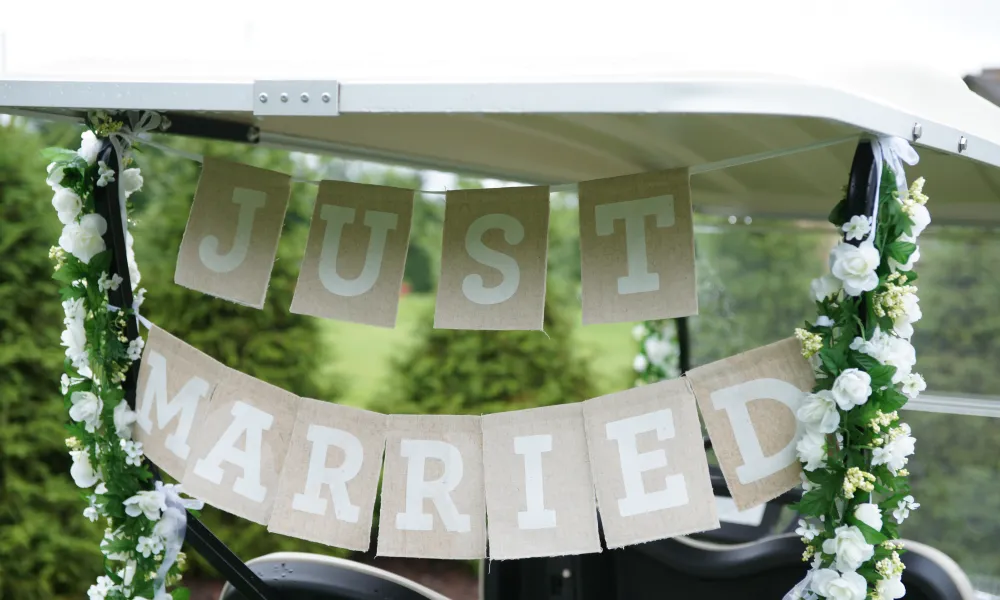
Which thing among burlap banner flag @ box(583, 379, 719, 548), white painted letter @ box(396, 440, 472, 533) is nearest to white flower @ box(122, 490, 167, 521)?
white painted letter @ box(396, 440, 472, 533)

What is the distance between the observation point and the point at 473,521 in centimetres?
154

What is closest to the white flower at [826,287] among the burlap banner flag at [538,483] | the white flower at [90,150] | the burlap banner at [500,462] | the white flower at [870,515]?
the burlap banner at [500,462]

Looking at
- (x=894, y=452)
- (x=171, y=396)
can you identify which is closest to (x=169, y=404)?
(x=171, y=396)

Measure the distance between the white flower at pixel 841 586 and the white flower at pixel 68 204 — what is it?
1509mm

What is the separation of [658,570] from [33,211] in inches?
105

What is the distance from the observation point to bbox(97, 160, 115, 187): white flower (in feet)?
5.45

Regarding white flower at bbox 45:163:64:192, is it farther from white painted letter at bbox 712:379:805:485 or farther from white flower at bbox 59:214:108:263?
white painted letter at bbox 712:379:805:485

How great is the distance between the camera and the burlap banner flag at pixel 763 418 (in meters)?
1.48

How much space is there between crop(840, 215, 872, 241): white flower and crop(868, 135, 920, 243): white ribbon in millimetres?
10

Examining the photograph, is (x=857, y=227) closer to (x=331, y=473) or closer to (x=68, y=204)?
(x=331, y=473)

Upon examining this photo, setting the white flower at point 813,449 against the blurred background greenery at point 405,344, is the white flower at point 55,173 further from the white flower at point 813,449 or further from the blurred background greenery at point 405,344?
the white flower at point 813,449

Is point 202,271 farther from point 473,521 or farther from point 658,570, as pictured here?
point 658,570

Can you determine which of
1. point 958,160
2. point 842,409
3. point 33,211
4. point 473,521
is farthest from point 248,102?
point 33,211

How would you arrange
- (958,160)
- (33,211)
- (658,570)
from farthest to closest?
(33,211) < (658,570) < (958,160)
